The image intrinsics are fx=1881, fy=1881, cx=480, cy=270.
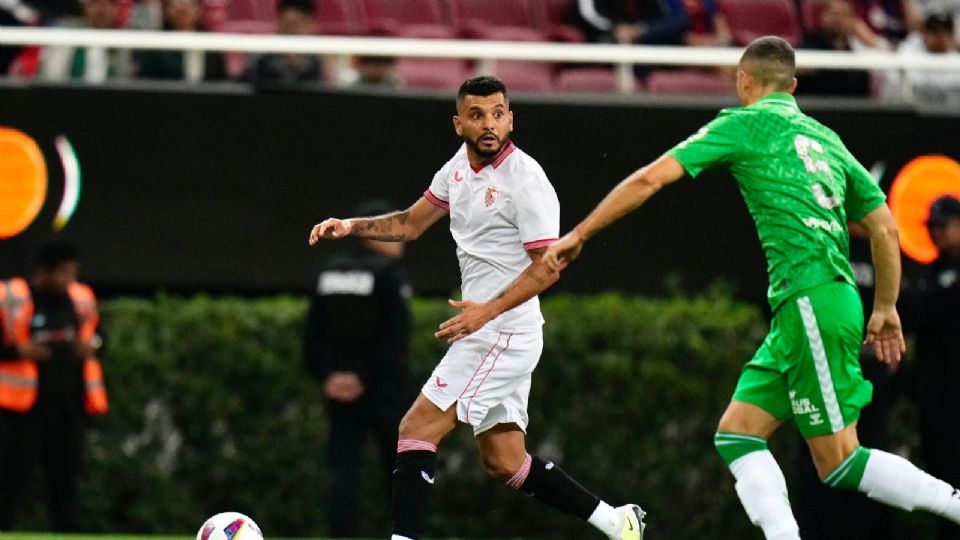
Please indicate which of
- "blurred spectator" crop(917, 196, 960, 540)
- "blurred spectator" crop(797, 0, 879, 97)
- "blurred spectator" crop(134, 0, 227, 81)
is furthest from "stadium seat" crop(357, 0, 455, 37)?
"blurred spectator" crop(917, 196, 960, 540)

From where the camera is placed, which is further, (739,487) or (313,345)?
(313,345)

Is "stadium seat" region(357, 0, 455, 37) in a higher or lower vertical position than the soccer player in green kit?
higher

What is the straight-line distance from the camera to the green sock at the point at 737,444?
27.2ft

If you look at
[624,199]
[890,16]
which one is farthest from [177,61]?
[624,199]

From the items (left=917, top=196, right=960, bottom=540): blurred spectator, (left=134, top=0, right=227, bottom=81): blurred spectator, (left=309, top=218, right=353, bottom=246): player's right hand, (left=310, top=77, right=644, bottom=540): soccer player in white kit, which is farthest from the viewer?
(left=134, top=0, right=227, bottom=81): blurred spectator

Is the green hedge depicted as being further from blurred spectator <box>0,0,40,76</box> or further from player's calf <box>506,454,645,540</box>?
player's calf <box>506,454,645,540</box>

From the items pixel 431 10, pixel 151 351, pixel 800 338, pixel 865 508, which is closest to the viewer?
pixel 800 338

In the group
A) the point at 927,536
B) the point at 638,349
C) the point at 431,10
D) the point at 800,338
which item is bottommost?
the point at 927,536

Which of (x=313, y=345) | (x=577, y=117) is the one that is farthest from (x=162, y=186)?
(x=577, y=117)

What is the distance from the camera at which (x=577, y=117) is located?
1408 centimetres

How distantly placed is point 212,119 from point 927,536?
6.15 metres

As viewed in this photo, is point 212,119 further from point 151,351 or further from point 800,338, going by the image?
point 800,338

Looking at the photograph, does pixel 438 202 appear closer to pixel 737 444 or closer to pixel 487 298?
pixel 487 298

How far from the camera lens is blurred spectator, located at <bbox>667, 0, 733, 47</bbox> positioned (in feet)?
50.6
